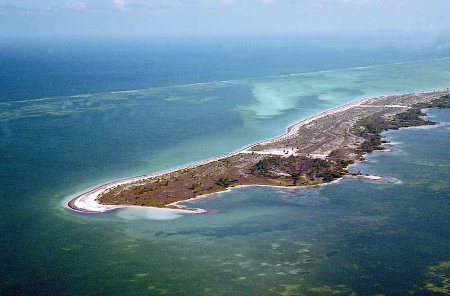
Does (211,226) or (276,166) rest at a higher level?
(276,166)

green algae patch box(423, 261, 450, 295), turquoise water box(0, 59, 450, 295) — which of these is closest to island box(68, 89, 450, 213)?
turquoise water box(0, 59, 450, 295)

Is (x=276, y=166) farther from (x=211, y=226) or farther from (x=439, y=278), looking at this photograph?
(x=439, y=278)

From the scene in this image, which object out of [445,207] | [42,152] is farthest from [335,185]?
[42,152]

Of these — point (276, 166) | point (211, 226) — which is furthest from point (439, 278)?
point (276, 166)

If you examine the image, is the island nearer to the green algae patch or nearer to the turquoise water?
the turquoise water

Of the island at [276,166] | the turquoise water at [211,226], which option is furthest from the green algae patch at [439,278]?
the island at [276,166]

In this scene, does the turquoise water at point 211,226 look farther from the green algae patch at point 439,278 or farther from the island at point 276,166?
the island at point 276,166

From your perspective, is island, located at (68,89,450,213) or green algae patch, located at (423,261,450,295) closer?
green algae patch, located at (423,261,450,295)
